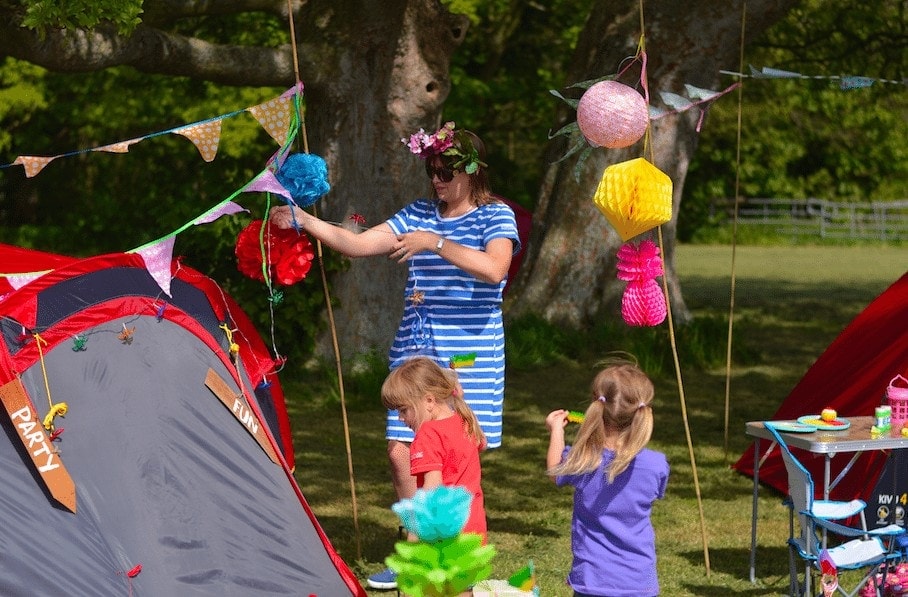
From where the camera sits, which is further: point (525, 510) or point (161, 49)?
point (161, 49)

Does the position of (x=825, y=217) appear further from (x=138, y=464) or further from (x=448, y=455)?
(x=138, y=464)

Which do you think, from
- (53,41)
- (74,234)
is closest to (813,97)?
(74,234)

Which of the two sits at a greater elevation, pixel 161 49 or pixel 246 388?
pixel 161 49

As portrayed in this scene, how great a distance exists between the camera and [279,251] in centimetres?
488

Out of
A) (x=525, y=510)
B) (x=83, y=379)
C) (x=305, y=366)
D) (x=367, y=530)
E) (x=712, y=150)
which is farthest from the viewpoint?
(x=712, y=150)

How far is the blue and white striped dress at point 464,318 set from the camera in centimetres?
479

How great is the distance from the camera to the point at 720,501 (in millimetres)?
6812

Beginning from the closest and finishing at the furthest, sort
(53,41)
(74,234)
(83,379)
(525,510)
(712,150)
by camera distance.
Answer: (83,379) → (525,510) → (53,41) → (74,234) → (712,150)

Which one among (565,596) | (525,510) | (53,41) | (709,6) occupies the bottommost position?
(565,596)

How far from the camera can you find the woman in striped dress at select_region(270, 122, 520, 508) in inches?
186

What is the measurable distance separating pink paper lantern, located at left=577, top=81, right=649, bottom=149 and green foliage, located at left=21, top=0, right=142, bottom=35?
2.98 meters

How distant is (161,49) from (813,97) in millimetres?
22390

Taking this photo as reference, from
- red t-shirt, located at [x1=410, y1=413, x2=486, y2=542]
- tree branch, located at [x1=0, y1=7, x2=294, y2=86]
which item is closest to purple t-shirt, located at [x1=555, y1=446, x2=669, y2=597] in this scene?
red t-shirt, located at [x1=410, y1=413, x2=486, y2=542]

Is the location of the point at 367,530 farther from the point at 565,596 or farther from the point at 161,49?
the point at 161,49
